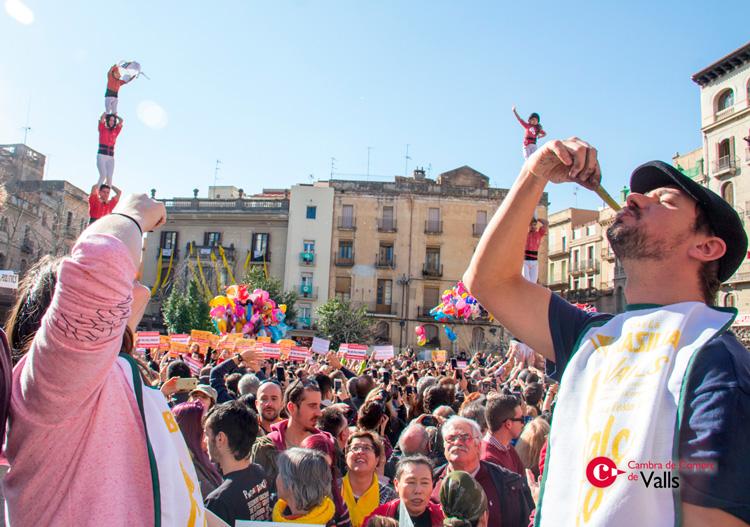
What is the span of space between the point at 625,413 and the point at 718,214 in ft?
2.43

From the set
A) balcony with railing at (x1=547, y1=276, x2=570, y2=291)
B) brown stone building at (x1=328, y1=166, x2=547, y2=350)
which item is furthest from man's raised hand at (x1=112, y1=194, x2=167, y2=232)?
balcony with railing at (x1=547, y1=276, x2=570, y2=291)

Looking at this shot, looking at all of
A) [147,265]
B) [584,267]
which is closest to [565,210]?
[584,267]

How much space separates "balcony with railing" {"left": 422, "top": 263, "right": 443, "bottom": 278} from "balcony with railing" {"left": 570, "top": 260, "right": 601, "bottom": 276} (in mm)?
12112

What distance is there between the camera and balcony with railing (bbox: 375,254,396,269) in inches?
1583

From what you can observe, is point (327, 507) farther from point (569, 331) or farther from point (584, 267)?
point (584, 267)

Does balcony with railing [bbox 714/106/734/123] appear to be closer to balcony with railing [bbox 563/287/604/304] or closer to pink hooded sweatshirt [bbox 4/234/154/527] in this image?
balcony with railing [bbox 563/287/604/304]

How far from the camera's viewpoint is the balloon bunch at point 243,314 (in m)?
17.8

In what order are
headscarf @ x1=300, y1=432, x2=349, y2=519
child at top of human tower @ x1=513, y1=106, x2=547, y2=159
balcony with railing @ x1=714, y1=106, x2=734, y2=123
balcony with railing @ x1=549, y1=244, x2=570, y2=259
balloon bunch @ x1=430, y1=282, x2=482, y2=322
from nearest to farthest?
headscarf @ x1=300, y1=432, x2=349, y2=519 < child at top of human tower @ x1=513, y1=106, x2=547, y2=159 < balloon bunch @ x1=430, y1=282, x2=482, y2=322 < balcony with railing @ x1=714, y1=106, x2=734, y2=123 < balcony with railing @ x1=549, y1=244, x2=570, y2=259

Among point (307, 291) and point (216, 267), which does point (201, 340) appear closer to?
point (307, 291)

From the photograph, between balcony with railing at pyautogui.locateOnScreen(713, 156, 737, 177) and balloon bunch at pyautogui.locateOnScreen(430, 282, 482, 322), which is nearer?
balloon bunch at pyautogui.locateOnScreen(430, 282, 482, 322)

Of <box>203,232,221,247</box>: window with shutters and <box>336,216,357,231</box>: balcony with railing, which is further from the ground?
<box>336,216,357,231</box>: balcony with railing

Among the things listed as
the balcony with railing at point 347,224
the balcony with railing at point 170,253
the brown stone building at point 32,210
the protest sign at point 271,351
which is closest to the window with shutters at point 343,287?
the balcony with railing at point 347,224

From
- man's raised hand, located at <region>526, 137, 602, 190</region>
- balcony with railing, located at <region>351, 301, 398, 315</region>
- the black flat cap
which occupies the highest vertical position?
balcony with railing, located at <region>351, 301, 398, 315</region>

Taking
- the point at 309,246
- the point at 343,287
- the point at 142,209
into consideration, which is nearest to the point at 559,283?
the point at 343,287
